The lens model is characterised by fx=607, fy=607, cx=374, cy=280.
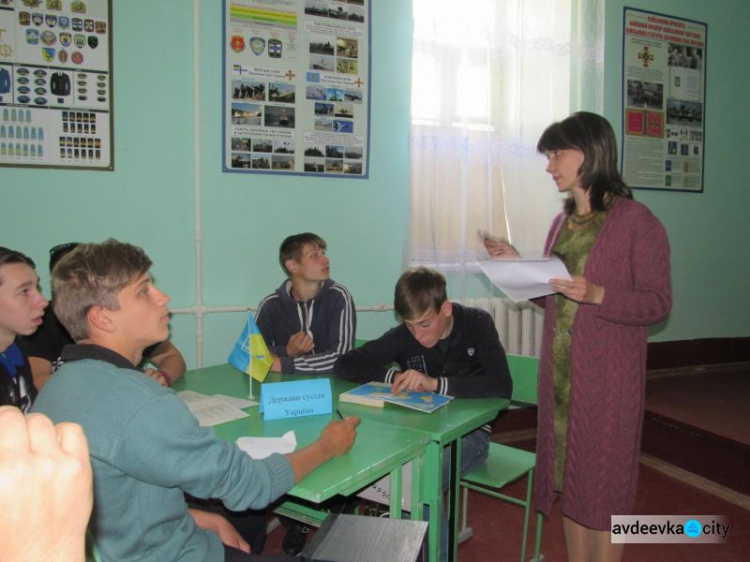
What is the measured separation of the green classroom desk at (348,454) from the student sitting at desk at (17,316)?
594mm

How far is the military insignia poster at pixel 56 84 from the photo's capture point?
2668 mm

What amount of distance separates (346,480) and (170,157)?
2165 millimetres

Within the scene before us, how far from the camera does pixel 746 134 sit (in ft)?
14.6

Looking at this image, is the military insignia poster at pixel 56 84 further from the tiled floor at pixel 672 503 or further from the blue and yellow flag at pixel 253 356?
the tiled floor at pixel 672 503

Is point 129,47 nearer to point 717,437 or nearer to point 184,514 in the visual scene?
point 184,514

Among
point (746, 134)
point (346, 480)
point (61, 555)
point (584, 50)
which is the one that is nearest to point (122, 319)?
point (346, 480)

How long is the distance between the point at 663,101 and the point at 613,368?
3.10 m

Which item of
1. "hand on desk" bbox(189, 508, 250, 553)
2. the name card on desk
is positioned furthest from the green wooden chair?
"hand on desk" bbox(189, 508, 250, 553)

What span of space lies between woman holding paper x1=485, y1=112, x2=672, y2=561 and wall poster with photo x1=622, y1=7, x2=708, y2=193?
8.15 feet

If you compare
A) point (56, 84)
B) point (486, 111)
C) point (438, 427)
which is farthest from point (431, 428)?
point (486, 111)

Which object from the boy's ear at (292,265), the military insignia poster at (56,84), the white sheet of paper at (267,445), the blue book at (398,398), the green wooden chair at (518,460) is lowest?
the green wooden chair at (518,460)

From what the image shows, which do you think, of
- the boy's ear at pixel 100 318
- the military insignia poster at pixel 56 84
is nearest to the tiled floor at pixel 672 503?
the boy's ear at pixel 100 318

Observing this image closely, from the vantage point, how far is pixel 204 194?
3.04 meters

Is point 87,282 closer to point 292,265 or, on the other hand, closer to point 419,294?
point 419,294
